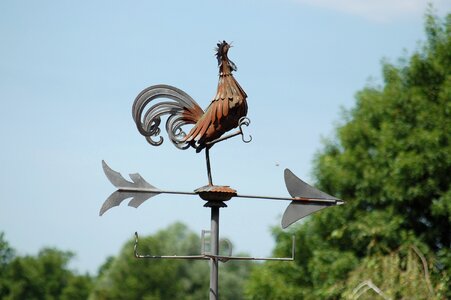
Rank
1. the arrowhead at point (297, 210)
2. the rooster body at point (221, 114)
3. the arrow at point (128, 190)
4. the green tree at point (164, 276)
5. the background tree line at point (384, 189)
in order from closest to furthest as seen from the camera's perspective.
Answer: the rooster body at point (221, 114) → the arrow at point (128, 190) → the arrowhead at point (297, 210) → the background tree line at point (384, 189) → the green tree at point (164, 276)

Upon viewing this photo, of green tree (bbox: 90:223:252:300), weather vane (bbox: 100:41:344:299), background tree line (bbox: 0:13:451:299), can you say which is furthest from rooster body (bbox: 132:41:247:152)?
green tree (bbox: 90:223:252:300)

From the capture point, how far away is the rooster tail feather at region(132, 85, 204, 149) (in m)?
5.21

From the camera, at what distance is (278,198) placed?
5137 millimetres

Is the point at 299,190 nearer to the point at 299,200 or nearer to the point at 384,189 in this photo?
the point at 299,200

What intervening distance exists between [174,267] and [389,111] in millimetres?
23105

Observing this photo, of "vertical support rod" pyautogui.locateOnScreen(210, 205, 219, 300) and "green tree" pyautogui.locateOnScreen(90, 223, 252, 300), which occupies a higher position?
"green tree" pyautogui.locateOnScreen(90, 223, 252, 300)

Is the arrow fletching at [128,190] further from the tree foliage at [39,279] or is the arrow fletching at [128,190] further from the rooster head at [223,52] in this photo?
the tree foliage at [39,279]

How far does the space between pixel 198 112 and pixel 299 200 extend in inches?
26.3

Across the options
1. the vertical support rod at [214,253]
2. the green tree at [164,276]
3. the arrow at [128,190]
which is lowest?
the vertical support rod at [214,253]

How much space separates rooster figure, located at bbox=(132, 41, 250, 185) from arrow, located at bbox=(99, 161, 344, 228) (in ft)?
0.74

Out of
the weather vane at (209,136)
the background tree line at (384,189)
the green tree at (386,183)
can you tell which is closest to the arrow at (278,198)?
the weather vane at (209,136)

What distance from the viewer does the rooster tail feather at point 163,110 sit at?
17.1 feet

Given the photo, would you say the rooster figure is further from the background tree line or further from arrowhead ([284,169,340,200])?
the background tree line

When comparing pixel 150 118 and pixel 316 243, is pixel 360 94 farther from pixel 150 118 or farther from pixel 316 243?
pixel 150 118
